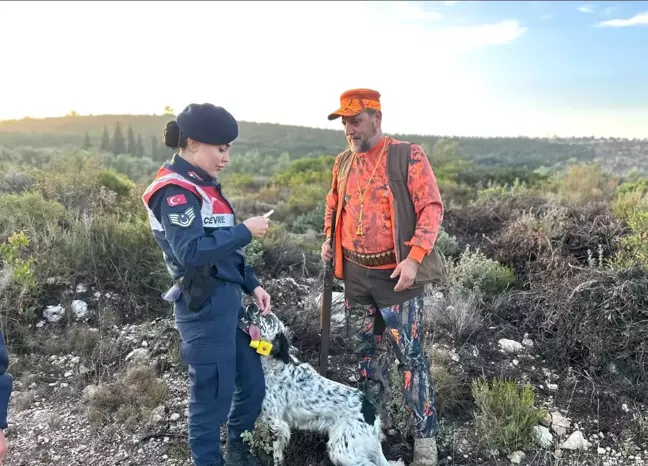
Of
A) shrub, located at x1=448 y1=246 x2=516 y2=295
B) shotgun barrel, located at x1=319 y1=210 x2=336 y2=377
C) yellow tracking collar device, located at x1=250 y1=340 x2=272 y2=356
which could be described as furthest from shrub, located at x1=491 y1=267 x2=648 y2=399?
yellow tracking collar device, located at x1=250 y1=340 x2=272 y2=356

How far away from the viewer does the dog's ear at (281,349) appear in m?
3.15

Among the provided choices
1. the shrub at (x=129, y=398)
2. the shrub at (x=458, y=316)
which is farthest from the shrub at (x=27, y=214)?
the shrub at (x=458, y=316)

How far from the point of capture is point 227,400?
2.83 m

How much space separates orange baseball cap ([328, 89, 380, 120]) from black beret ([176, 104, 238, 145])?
0.79m

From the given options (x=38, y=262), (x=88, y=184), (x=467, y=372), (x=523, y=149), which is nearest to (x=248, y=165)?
(x=88, y=184)

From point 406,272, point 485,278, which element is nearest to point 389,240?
point 406,272

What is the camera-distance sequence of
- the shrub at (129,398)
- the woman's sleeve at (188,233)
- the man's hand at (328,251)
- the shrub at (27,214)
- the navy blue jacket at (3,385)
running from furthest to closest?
the shrub at (27,214) < the shrub at (129,398) < the man's hand at (328,251) < the woman's sleeve at (188,233) < the navy blue jacket at (3,385)

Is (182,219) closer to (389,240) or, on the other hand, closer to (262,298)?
(262,298)

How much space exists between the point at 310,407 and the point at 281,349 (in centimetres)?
40

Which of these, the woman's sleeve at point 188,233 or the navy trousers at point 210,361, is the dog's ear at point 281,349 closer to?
the navy trousers at point 210,361

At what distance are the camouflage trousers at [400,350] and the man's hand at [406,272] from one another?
23 cm

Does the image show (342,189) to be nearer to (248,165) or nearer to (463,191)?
(463,191)

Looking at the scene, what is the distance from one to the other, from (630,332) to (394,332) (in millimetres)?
2327

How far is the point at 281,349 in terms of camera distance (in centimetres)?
317
